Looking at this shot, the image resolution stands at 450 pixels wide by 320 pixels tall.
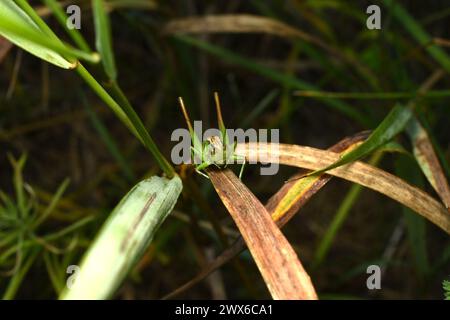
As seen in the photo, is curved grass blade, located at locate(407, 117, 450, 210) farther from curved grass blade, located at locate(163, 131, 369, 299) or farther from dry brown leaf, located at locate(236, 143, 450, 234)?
curved grass blade, located at locate(163, 131, 369, 299)

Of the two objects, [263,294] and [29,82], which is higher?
[29,82]

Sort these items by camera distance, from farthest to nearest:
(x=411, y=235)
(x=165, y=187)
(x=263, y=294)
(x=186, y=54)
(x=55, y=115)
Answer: (x=55, y=115), (x=186, y=54), (x=263, y=294), (x=411, y=235), (x=165, y=187)

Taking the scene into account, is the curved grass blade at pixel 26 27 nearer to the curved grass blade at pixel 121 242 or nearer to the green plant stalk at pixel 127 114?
the green plant stalk at pixel 127 114

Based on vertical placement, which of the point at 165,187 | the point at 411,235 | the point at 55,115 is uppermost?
the point at 55,115

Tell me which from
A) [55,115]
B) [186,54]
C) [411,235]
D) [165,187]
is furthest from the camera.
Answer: [55,115]

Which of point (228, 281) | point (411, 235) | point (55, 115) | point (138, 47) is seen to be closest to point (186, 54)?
point (138, 47)

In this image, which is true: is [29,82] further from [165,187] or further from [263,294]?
[165,187]

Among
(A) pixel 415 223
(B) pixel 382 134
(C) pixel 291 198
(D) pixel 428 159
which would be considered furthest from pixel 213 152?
(A) pixel 415 223

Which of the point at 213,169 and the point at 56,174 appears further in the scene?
the point at 56,174

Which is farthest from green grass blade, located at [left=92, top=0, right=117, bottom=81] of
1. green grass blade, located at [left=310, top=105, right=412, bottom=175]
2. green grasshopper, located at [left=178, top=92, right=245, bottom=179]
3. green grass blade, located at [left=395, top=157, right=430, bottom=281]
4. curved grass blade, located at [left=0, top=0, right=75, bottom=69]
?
green grass blade, located at [left=395, top=157, right=430, bottom=281]
